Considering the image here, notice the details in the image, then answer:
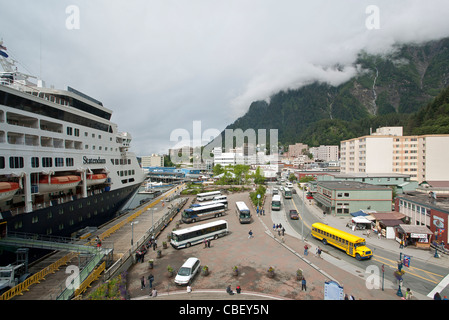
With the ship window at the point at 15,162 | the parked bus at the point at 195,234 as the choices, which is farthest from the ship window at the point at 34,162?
the parked bus at the point at 195,234

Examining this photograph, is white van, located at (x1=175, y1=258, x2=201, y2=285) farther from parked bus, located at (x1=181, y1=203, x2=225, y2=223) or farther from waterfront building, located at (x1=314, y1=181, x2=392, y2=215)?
waterfront building, located at (x1=314, y1=181, x2=392, y2=215)

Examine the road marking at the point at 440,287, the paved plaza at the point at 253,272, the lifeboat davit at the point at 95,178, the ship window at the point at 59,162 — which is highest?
the ship window at the point at 59,162

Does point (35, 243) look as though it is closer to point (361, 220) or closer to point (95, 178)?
point (95, 178)

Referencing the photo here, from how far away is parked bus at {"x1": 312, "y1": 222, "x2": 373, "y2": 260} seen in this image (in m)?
18.0

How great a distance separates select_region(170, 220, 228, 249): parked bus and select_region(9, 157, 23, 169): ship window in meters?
13.1

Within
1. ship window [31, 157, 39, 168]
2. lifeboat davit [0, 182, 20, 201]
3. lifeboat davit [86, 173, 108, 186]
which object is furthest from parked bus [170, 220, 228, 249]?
ship window [31, 157, 39, 168]

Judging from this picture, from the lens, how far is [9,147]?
53.2ft

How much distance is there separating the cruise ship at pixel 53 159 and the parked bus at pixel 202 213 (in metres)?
10.9

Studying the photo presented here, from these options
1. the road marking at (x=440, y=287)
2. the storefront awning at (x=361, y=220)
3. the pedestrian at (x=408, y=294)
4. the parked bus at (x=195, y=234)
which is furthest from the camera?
the storefront awning at (x=361, y=220)

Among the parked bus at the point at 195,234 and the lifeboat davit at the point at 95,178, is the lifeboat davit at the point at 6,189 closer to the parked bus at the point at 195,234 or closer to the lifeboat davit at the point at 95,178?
the lifeboat davit at the point at 95,178

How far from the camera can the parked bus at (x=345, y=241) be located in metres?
18.0

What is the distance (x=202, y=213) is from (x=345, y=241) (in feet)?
55.7

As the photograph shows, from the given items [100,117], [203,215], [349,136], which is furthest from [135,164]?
[349,136]

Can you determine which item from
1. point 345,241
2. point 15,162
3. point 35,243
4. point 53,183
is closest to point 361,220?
point 345,241
